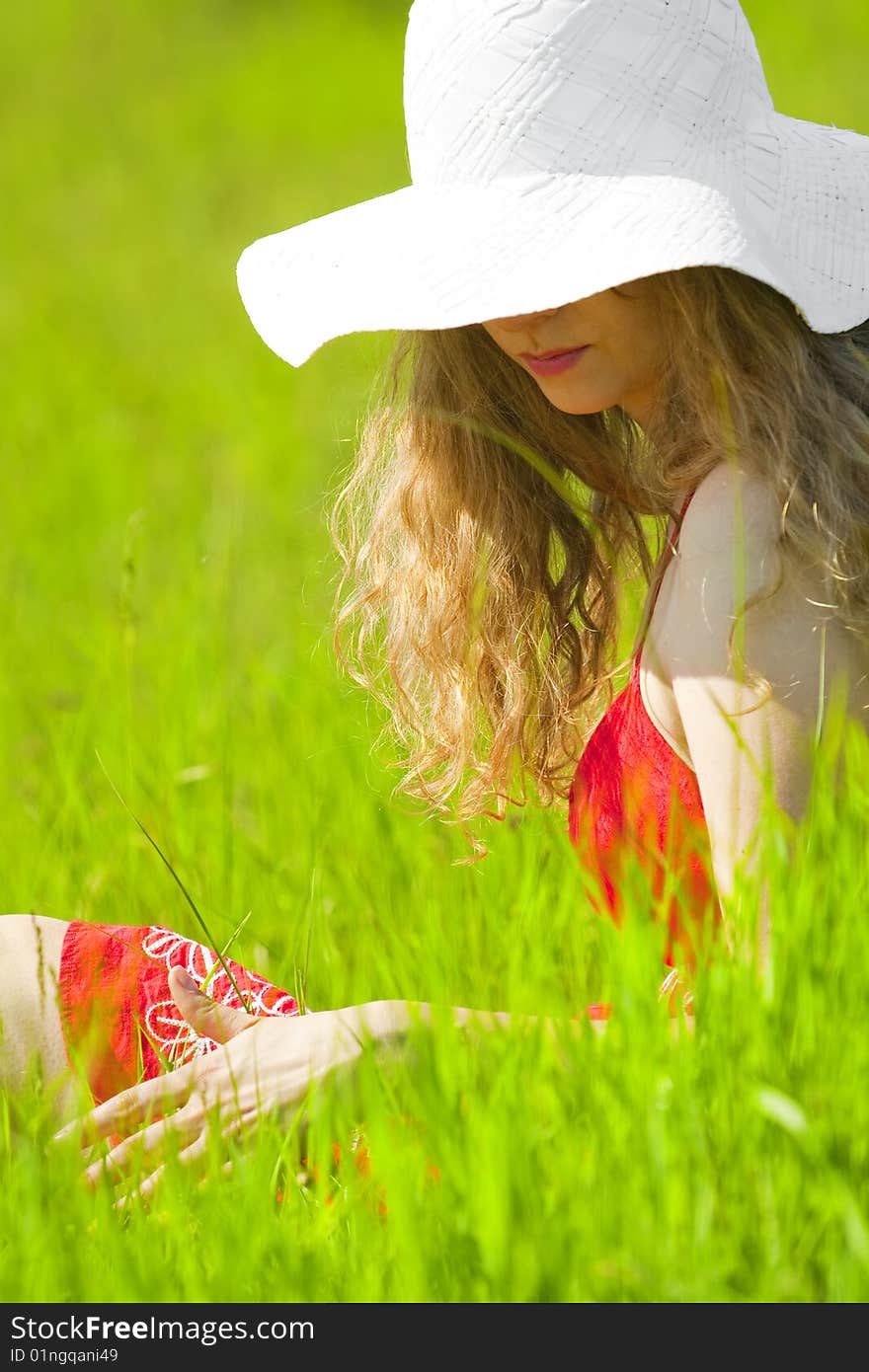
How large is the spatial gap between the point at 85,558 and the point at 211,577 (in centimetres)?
82

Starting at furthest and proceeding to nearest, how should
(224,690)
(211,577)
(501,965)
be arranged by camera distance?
(211,577) → (224,690) → (501,965)

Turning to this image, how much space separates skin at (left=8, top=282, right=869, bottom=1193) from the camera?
1566mm

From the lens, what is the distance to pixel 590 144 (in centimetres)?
162

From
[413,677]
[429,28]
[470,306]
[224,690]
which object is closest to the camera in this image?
[470,306]

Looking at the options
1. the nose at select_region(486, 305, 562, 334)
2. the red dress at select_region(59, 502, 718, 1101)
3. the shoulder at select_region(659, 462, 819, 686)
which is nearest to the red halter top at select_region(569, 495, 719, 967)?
the red dress at select_region(59, 502, 718, 1101)

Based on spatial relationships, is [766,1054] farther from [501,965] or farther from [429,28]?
[429,28]

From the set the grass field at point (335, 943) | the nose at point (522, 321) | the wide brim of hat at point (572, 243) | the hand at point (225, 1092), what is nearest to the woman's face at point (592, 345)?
the nose at point (522, 321)

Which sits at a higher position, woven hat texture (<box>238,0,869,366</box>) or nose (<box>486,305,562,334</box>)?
woven hat texture (<box>238,0,869,366</box>)

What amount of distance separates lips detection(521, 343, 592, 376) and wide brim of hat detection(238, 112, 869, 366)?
17 centimetres

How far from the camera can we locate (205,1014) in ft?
5.85

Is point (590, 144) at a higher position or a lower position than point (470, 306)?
higher

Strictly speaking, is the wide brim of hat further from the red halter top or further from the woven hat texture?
the red halter top

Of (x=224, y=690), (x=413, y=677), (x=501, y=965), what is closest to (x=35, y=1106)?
(x=501, y=965)

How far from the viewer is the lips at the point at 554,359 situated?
178cm
